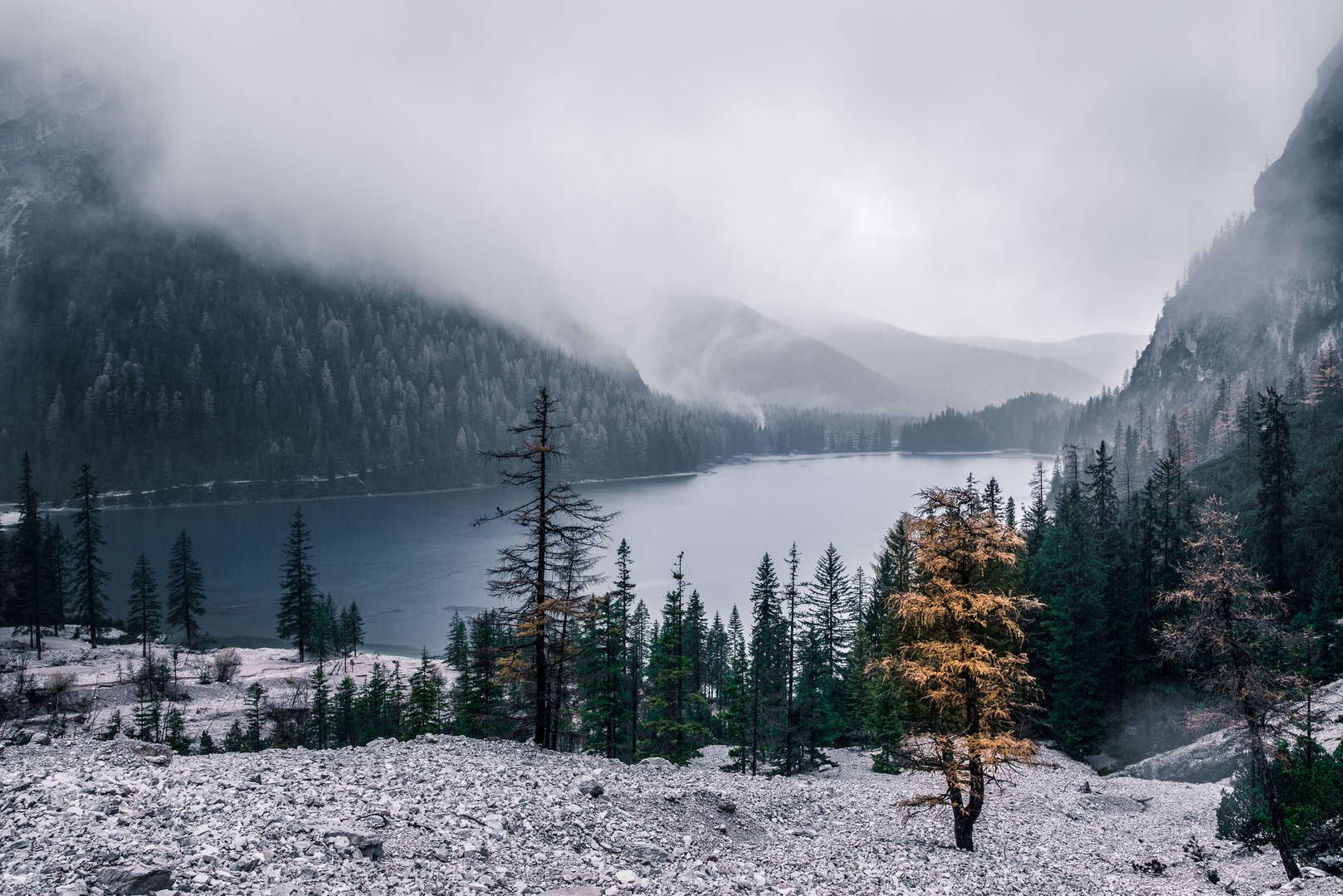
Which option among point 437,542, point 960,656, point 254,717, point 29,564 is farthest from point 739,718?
point 437,542

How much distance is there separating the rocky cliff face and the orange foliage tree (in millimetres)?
146494

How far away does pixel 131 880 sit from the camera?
745 cm

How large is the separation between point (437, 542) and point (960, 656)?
109842 millimetres

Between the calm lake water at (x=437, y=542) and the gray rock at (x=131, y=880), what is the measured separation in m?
41.7

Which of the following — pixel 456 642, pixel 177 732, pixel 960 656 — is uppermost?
pixel 960 656

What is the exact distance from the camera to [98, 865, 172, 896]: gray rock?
739 cm

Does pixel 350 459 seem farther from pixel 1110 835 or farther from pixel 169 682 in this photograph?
pixel 1110 835

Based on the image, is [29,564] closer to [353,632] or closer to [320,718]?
[353,632]

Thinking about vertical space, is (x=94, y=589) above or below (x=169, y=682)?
above

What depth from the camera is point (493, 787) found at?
13.2 meters

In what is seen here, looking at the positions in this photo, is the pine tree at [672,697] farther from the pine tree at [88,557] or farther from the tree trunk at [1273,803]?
the pine tree at [88,557]

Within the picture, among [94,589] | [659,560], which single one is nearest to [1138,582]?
[659,560]

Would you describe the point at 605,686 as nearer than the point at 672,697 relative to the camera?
Yes

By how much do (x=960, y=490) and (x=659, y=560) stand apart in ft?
247
